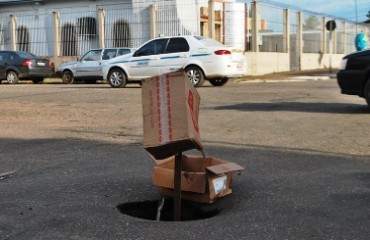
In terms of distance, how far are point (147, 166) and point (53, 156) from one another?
151cm

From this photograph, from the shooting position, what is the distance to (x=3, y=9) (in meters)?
36.8

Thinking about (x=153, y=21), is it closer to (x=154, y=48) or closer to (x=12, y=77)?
(x=12, y=77)

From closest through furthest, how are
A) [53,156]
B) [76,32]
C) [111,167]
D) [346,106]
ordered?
1. [111,167]
2. [53,156]
3. [346,106]
4. [76,32]

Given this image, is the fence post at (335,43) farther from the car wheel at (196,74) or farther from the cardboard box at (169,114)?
the cardboard box at (169,114)

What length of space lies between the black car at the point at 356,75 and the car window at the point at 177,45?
7527mm

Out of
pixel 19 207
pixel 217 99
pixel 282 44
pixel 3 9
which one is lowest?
pixel 19 207

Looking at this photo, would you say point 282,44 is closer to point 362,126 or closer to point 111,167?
point 362,126

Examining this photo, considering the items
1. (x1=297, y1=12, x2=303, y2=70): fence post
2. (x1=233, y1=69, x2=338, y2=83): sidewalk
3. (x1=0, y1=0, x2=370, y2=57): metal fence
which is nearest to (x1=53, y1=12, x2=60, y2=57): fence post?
(x1=0, y1=0, x2=370, y2=57): metal fence

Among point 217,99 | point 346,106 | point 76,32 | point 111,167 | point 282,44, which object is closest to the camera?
point 111,167

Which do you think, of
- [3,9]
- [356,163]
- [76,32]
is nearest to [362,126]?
[356,163]

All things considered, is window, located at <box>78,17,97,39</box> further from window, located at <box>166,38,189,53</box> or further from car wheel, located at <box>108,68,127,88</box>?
window, located at <box>166,38,189,53</box>

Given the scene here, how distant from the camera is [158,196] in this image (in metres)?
5.26

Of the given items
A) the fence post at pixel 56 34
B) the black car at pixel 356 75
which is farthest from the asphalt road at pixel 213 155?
the fence post at pixel 56 34

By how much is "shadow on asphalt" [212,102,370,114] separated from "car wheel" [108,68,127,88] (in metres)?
7.20
